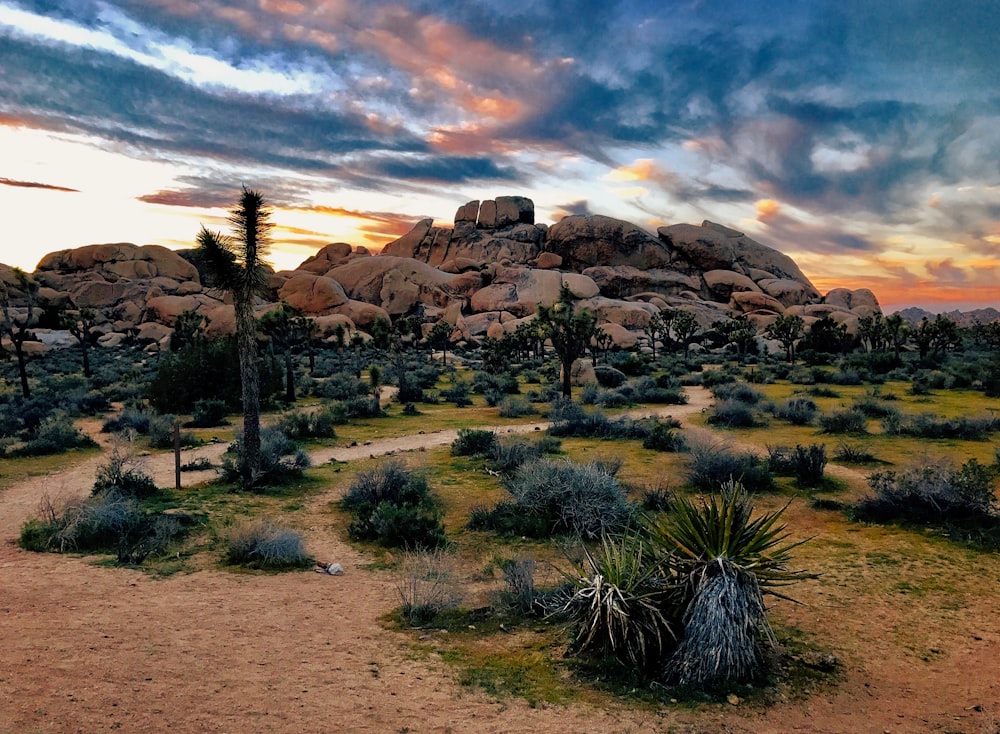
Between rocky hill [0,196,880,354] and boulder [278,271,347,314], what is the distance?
168 mm

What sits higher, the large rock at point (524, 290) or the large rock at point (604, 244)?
the large rock at point (604, 244)

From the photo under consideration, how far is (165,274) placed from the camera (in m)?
101

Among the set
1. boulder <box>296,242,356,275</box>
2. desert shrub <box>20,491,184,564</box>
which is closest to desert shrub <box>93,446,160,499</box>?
desert shrub <box>20,491,184,564</box>

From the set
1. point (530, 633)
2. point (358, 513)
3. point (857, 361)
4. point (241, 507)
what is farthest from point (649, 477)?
point (857, 361)

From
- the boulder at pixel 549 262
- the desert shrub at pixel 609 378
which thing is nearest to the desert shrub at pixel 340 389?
the desert shrub at pixel 609 378

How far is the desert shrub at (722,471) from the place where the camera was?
14523 millimetres

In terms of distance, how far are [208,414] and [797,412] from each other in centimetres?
2290

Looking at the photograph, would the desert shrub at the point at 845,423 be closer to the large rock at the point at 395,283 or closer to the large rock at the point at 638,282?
the large rock at the point at 395,283

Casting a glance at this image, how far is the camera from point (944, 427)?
19656mm

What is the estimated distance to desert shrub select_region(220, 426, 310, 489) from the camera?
1563 centimetres

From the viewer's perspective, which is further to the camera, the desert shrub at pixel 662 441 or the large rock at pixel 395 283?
the large rock at pixel 395 283

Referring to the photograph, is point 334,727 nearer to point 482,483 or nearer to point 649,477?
point 482,483

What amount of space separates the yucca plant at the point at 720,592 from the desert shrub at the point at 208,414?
2202 cm

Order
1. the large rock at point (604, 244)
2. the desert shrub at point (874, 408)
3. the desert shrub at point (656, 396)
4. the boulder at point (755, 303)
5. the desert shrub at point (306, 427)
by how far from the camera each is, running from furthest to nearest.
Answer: the large rock at point (604, 244) < the boulder at point (755, 303) < the desert shrub at point (656, 396) < the desert shrub at point (874, 408) < the desert shrub at point (306, 427)
